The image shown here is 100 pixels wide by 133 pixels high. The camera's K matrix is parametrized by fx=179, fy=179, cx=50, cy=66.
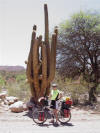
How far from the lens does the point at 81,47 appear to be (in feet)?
47.1

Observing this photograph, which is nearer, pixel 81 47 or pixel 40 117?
pixel 40 117

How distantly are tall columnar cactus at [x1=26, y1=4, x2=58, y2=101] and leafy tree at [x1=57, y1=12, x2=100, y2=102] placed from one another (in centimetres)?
417

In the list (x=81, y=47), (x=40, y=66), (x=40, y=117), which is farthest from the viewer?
(x=81, y=47)

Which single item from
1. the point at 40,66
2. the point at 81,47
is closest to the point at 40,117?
the point at 40,66

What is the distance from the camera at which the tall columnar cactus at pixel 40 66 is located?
1025 cm

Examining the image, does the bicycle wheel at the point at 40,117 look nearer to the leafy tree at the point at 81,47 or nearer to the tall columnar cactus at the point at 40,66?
the tall columnar cactus at the point at 40,66

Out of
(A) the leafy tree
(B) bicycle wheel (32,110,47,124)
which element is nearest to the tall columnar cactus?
(B) bicycle wheel (32,110,47,124)

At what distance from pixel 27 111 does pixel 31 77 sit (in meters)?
1.95

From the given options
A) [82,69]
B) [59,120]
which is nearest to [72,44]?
[82,69]

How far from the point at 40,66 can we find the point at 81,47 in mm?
5096

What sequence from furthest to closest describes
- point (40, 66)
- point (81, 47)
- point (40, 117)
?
1. point (81, 47)
2. point (40, 66)
3. point (40, 117)

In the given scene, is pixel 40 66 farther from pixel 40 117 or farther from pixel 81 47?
pixel 81 47

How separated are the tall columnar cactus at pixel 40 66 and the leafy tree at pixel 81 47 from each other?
4171mm

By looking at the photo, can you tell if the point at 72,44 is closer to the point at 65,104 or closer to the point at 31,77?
the point at 31,77
